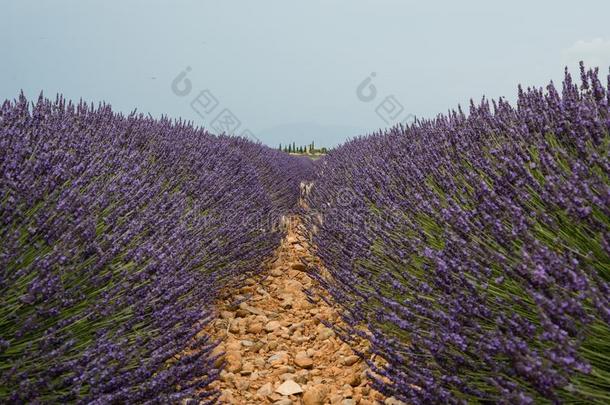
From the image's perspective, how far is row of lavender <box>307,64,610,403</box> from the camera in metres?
Result: 1.17

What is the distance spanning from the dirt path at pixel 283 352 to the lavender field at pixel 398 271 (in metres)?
0.15

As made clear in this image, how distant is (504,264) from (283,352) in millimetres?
2008

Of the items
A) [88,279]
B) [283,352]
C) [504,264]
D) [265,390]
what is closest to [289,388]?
[265,390]

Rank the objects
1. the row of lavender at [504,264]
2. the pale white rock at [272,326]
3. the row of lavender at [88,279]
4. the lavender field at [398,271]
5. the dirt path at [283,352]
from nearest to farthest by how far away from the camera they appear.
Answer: the row of lavender at [504,264] < the lavender field at [398,271] < the row of lavender at [88,279] < the dirt path at [283,352] < the pale white rock at [272,326]

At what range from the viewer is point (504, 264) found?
1250 millimetres

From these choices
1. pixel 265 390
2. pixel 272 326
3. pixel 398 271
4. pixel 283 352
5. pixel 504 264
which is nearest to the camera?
pixel 504 264

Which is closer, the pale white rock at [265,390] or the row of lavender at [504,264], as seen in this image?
the row of lavender at [504,264]

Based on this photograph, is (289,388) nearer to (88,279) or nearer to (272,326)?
(272,326)

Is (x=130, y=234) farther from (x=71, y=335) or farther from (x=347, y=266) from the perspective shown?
(x=347, y=266)

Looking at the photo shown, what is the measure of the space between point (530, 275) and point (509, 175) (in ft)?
2.76

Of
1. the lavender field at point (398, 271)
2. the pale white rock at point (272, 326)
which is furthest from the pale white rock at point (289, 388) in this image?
the pale white rock at point (272, 326)

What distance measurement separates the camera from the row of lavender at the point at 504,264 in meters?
1.17

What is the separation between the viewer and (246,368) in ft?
9.20

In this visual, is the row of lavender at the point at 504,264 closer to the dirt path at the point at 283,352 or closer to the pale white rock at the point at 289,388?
the dirt path at the point at 283,352
